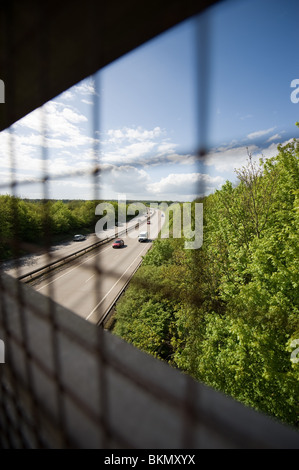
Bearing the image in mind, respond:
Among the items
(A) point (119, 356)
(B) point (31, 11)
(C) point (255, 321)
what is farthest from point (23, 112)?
(C) point (255, 321)

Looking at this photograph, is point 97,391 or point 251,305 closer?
point 97,391

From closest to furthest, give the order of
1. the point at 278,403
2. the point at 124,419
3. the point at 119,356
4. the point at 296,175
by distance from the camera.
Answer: the point at 124,419
the point at 119,356
the point at 278,403
the point at 296,175

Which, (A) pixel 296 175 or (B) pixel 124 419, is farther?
(A) pixel 296 175

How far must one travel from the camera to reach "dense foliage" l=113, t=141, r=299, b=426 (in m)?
7.27

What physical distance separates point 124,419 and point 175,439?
128 mm

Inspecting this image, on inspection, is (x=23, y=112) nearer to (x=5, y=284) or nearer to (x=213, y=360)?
(x=5, y=284)

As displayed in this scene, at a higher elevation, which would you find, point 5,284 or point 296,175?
point 296,175

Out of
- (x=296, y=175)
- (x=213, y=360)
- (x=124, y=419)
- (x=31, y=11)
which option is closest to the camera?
(x=124, y=419)

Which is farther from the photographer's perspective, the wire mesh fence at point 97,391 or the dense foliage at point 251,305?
the dense foliage at point 251,305

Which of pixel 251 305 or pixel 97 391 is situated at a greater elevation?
pixel 97 391

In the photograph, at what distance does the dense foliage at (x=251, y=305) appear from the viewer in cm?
727

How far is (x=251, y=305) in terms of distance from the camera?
8.06 m

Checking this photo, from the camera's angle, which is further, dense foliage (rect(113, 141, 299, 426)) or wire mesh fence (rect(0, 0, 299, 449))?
dense foliage (rect(113, 141, 299, 426))

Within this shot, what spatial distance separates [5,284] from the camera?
4.64ft
